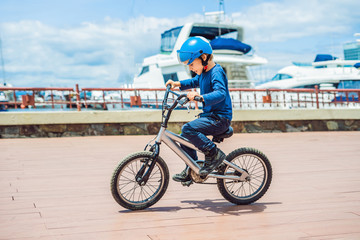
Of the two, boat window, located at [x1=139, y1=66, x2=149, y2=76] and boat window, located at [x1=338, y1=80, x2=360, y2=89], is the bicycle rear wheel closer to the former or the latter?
boat window, located at [x1=139, y1=66, x2=149, y2=76]

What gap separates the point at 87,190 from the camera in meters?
4.89

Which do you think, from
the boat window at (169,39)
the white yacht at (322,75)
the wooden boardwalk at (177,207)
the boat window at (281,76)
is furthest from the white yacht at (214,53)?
the wooden boardwalk at (177,207)

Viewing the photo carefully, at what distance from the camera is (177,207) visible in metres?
4.07

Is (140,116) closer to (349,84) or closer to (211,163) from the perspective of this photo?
(211,163)

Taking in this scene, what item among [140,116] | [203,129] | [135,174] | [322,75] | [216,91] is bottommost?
Result: [322,75]

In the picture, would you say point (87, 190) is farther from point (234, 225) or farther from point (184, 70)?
point (184, 70)

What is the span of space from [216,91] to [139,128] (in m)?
8.70

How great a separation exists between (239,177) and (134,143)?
249 inches

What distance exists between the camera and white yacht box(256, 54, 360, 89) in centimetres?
3034

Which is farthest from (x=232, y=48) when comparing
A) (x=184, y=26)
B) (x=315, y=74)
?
(x=315, y=74)

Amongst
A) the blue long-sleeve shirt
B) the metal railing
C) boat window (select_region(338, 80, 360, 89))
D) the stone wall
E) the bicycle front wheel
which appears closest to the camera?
the blue long-sleeve shirt

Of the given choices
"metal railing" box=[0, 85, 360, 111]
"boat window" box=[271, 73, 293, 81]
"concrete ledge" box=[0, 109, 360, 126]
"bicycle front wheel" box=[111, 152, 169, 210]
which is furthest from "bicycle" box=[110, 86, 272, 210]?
"boat window" box=[271, 73, 293, 81]

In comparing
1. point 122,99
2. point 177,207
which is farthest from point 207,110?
point 122,99

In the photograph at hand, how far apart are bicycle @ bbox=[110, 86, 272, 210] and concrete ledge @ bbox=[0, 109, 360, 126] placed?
7.51m
